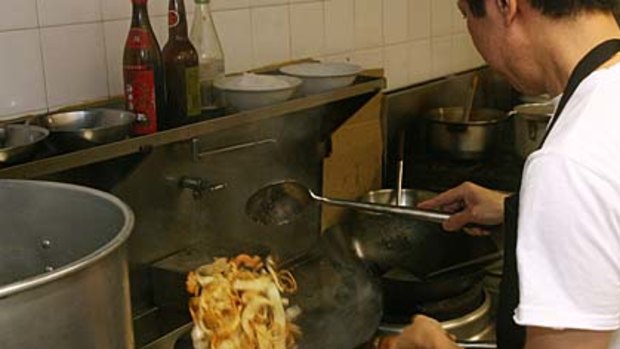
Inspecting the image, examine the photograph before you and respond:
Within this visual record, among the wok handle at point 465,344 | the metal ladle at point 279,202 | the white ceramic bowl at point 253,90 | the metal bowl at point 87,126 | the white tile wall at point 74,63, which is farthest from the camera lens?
the metal ladle at point 279,202

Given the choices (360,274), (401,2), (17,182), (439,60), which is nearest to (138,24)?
(17,182)

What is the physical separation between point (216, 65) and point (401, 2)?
3.10 ft

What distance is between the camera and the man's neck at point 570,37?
102cm

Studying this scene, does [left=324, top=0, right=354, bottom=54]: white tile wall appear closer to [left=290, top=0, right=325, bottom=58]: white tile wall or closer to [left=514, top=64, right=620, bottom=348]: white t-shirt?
[left=290, top=0, right=325, bottom=58]: white tile wall

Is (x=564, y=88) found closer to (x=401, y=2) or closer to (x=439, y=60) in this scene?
(x=401, y=2)

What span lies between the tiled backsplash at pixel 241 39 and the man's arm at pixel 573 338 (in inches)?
39.4

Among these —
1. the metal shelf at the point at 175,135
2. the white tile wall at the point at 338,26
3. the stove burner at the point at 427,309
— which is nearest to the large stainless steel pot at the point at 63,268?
the metal shelf at the point at 175,135

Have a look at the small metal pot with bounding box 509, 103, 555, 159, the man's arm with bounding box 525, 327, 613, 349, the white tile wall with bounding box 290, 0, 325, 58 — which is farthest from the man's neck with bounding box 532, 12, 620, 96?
the small metal pot with bounding box 509, 103, 555, 159

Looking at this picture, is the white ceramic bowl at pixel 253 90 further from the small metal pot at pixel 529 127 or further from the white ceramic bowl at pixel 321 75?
the small metal pot at pixel 529 127

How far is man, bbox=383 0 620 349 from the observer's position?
90 cm

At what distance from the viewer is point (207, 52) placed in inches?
69.1

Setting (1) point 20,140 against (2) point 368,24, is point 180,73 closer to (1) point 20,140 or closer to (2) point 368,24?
(1) point 20,140

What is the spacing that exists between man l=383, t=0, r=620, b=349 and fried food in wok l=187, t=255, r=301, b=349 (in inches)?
18.7

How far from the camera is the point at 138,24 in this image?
152 centimetres
